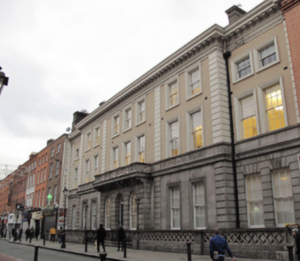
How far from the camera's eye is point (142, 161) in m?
27.4

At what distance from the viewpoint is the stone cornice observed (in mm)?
19266

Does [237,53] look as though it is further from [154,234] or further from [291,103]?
[154,234]

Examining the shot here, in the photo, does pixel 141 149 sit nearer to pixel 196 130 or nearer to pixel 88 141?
pixel 196 130

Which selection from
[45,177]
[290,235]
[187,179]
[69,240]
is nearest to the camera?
[290,235]

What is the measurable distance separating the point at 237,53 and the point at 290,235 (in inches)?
465

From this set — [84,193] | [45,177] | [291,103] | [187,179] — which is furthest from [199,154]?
[45,177]

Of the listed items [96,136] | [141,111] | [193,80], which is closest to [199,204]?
[193,80]

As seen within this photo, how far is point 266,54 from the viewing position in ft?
63.5

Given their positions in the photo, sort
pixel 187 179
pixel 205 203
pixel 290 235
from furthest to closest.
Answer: pixel 187 179 < pixel 205 203 < pixel 290 235

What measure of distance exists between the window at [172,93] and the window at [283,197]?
1000 centimetres

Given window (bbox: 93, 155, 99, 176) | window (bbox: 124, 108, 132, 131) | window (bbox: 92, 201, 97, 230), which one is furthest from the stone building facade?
window (bbox: 93, 155, 99, 176)

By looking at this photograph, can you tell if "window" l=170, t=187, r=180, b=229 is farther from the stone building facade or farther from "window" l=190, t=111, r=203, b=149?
"window" l=190, t=111, r=203, b=149

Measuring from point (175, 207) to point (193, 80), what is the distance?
9.01 meters

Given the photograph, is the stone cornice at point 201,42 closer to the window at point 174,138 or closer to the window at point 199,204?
the window at point 174,138
